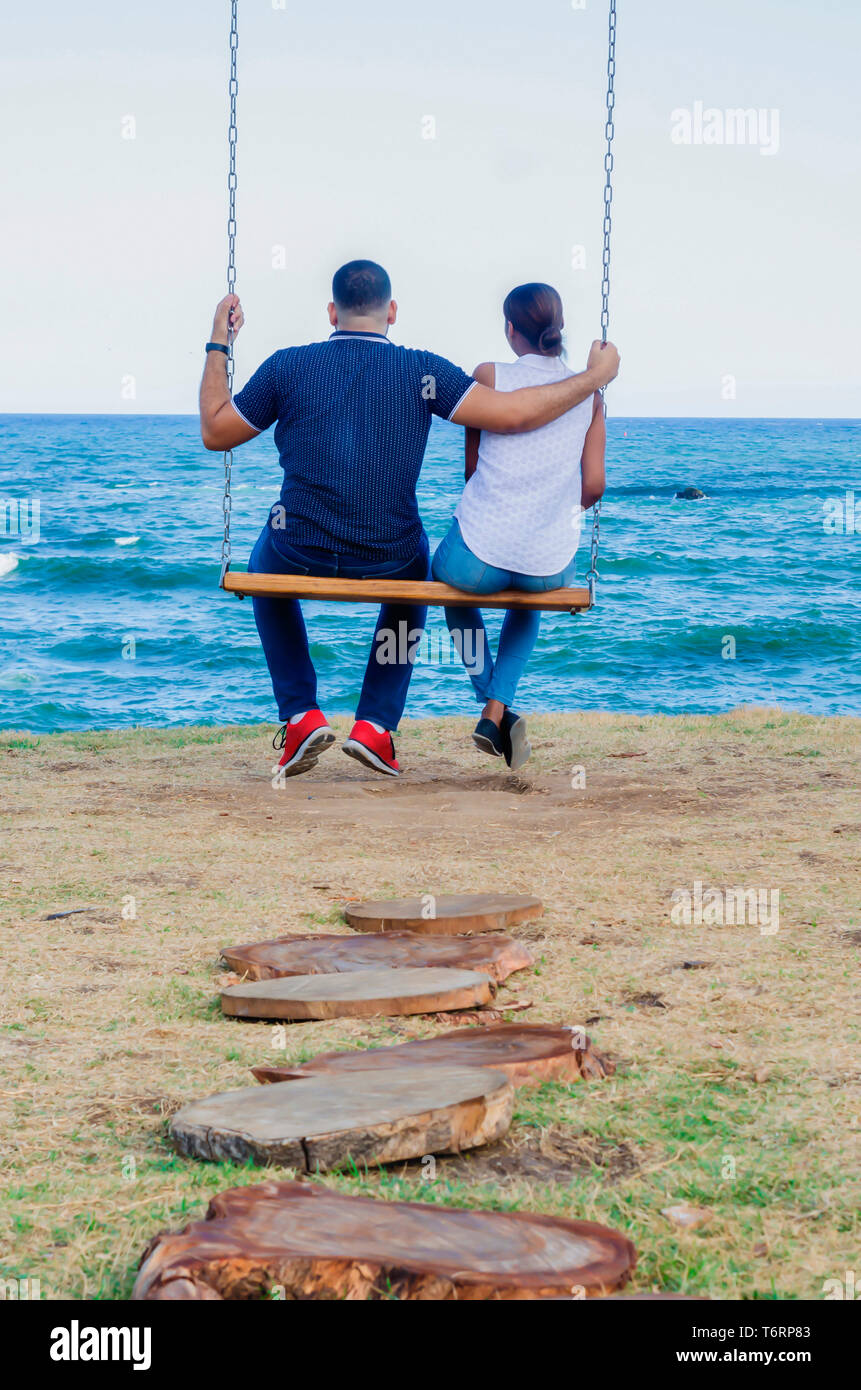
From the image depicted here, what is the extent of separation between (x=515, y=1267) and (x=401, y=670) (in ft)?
11.2

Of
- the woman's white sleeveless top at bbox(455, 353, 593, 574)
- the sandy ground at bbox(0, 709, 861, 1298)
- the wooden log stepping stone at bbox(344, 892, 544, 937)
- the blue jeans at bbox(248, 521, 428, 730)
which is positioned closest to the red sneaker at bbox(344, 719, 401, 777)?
the blue jeans at bbox(248, 521, 428, 730)

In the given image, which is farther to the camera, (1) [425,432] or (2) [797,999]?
(1) [425,432]

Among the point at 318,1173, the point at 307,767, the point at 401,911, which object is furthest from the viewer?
the point at 307,767

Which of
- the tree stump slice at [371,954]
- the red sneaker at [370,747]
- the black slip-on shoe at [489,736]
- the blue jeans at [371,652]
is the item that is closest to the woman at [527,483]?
the blue jeans at [371,652]

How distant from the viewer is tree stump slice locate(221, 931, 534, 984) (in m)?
3.49

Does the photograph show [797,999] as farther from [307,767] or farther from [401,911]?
[307,767]

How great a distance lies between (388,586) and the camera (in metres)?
4.53

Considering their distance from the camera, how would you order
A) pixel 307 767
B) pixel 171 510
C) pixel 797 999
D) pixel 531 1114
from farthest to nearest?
1. pixel 171 510
2. pixel 307 767
3. pixel 797 999
4. pixel 531 1114

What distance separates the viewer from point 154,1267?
1913 mm

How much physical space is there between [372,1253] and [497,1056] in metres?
0.89

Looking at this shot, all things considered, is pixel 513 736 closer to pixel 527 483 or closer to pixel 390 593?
pixel 390 593

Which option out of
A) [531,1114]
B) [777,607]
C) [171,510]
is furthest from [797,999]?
[171,510]

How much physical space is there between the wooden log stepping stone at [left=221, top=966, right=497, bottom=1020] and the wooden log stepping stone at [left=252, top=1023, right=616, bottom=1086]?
0.23 m
